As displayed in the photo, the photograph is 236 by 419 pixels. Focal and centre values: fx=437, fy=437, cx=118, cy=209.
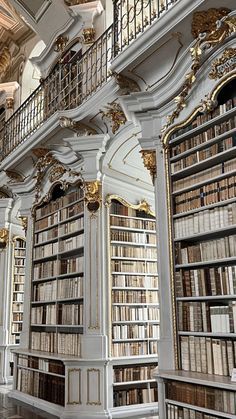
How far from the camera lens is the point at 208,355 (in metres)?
3.29

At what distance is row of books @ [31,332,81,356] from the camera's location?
5.43 m

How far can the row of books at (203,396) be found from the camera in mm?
2857

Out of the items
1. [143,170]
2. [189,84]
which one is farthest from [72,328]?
[189,84]

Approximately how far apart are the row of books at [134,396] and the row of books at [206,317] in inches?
78.0

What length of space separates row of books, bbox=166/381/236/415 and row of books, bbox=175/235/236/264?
0.95 metres

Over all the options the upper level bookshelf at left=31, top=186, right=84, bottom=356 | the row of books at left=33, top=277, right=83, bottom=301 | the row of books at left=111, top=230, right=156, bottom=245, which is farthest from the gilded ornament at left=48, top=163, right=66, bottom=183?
the row of books at left=33, top=277, right=83, bottom=301

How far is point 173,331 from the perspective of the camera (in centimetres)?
357

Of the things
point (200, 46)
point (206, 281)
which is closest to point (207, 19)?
point (200, 46)

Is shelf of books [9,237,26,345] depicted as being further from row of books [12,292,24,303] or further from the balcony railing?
the balcony railing

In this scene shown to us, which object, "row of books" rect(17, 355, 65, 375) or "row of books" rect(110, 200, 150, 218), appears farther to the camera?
"row of books" rect(110, 200, 150, 218)

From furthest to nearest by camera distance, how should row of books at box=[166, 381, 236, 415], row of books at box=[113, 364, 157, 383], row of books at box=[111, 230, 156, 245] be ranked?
row of books at box=[111, 230, 156, 245], row of books at box=[113, 364, 157, 383], row of books at box=[166, 381, 236, 415]

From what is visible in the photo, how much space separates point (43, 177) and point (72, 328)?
7.61 feet

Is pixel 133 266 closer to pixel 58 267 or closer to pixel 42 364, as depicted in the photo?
pixel 58 267

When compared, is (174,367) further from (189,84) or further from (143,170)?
(143,170)
